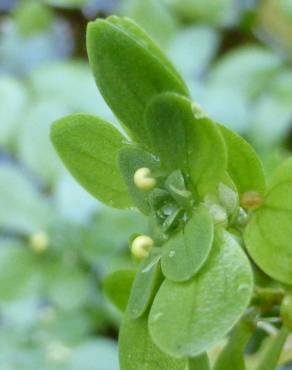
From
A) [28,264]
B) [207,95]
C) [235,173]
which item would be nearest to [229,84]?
[207,95]

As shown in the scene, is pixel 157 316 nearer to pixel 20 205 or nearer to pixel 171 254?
pixel 171 254

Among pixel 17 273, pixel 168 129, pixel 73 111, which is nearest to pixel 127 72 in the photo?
pixel 168 129

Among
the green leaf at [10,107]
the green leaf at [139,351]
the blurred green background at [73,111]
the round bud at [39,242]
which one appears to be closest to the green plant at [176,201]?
the green leaf at [139,351]

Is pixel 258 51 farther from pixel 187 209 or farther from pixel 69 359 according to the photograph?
pixel 187 209

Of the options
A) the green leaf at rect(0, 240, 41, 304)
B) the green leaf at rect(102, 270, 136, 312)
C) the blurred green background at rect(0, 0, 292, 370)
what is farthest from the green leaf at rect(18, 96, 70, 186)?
the green leaf at rect(102, 270, 136, 312)

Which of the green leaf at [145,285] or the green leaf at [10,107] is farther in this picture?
the green leaf at [10,107]

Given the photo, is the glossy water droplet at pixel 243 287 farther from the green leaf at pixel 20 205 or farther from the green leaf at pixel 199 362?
the green leaf at pixel 20 205

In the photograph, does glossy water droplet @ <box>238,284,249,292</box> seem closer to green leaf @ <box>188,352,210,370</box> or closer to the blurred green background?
green leaf @ <box>188,352,210,370</box>
